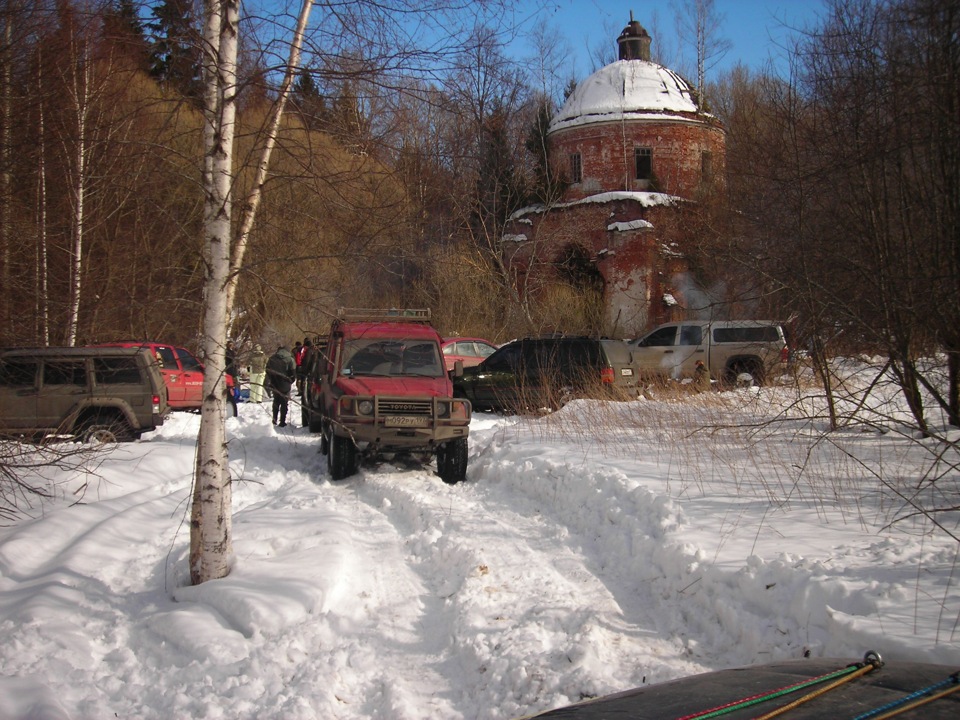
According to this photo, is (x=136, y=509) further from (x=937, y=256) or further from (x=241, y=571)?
(x=937, y=256)

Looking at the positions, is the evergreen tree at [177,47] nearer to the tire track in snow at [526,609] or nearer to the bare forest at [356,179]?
the bare forest at [356,179]

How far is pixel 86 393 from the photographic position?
14.0 m

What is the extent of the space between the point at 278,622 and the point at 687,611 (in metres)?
2.96

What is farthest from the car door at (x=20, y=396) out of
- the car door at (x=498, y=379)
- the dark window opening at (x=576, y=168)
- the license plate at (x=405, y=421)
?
the dark window opening at (x=576, y=168)

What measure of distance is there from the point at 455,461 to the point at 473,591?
5.18 m

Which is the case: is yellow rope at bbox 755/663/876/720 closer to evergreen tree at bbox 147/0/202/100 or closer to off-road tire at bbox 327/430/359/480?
evergreen tree at bbox 147/0/202/100

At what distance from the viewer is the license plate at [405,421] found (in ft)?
36.6

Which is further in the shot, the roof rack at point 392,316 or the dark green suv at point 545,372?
the dark green suv at point 545,372

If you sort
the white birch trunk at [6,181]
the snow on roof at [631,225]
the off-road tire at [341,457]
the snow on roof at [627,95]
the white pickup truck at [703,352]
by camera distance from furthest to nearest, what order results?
the snow on roof at [627,95]
the snow on roof at [631,225]
the white pickup truck at [703,352]
the off-road tire at [341,457]
the white birch trunk at [6,181]

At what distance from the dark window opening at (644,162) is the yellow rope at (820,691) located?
124ft

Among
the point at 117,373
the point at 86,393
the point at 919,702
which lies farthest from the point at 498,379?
the point at 919,702

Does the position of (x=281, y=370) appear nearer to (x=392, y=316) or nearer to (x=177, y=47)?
(x=392, y=316)

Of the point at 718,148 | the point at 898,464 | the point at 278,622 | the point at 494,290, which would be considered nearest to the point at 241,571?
the point at 278,622

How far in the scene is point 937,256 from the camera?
945cm
